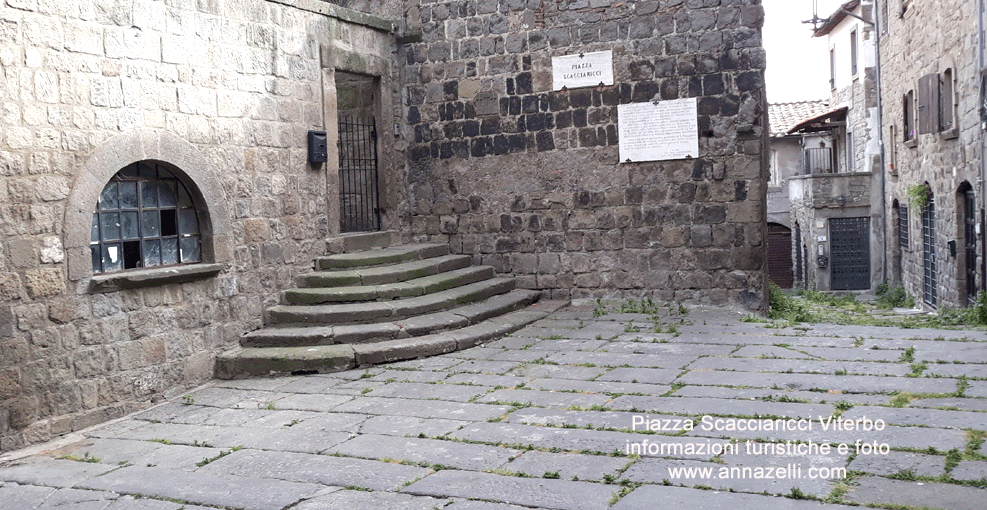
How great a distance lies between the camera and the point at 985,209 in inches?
427

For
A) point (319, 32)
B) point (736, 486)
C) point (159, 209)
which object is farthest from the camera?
point (319, 32)

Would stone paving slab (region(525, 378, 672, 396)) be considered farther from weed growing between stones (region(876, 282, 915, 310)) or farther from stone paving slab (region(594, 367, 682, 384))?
weed growing between stones (region(876, 282, 915, 310))

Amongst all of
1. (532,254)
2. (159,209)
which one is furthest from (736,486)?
(532,254)

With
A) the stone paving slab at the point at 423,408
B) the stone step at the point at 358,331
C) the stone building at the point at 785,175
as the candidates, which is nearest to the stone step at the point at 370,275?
the stone step at the point at 358,331

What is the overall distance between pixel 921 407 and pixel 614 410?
168 cm

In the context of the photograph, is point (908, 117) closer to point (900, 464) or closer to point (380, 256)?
point (380, 256)

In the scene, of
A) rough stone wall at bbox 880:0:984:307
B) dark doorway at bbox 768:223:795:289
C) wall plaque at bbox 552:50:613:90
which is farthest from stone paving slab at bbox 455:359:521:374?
dark doorway at bbox 768:223:795:289

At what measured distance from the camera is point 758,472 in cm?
376

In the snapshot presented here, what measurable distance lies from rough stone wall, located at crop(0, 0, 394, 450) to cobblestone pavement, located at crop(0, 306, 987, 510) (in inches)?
17.0

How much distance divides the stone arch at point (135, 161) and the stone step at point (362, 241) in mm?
1421

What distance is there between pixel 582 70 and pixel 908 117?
986 cm

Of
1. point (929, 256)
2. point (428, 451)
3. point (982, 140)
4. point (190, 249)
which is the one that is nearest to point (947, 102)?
point (982, 140)

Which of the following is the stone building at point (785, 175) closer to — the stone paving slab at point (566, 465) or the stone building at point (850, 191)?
the stone building at point (850, 191)

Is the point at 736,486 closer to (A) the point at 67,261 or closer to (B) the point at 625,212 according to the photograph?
(A) the point at 67,261
